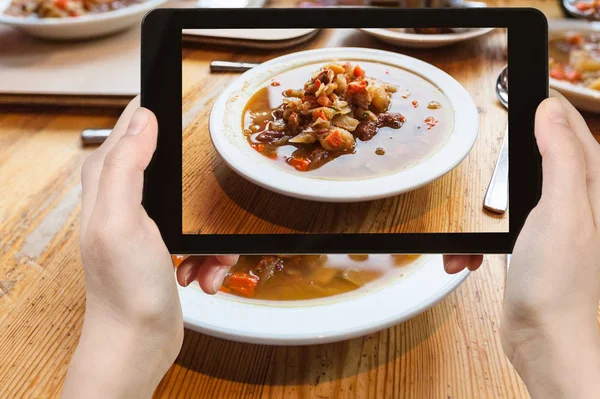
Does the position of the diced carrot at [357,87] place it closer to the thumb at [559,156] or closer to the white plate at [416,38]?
the white plate at [416,38]

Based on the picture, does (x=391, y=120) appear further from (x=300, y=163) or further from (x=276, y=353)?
(x=276, y=353)

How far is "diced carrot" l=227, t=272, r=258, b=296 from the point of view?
0.76m

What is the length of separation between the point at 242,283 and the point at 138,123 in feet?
0.88

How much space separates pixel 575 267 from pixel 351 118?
1.07 feet

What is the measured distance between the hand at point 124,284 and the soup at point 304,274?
5.7 inches

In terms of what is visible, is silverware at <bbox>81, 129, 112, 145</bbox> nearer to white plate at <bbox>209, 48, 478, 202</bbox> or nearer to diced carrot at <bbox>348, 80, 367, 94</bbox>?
white plate at <bbox>209, 48, 478, 202</bbox>

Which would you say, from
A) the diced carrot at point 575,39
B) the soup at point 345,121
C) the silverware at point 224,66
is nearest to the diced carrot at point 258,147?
the soup at point 345,121

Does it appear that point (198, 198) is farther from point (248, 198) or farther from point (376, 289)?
point (376, 289)

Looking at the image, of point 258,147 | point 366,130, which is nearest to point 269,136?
point 258,147

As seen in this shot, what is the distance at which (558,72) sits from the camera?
4.18 ft

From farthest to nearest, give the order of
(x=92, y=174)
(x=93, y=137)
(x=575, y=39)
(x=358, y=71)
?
(x=575, y=39)
(x=93, y=137)
(x=358, y=71)
(x=92, y=174)

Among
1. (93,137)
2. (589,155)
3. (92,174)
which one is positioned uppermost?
(589,155)

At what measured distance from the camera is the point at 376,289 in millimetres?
737

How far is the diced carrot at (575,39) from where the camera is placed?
1.38 m
